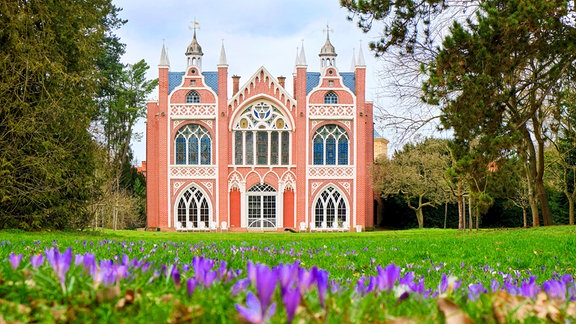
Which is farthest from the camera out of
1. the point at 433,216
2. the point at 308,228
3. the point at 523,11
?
the point at 433,216

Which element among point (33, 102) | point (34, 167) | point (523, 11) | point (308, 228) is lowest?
point (308, 228)

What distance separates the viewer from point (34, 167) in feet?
71.9

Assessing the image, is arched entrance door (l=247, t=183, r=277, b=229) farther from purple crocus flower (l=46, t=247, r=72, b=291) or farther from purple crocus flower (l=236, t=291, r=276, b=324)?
purple crocus flower (l=236, t=291, r=276, b=324)

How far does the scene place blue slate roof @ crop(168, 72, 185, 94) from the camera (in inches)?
1683

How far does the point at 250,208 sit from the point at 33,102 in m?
21.2

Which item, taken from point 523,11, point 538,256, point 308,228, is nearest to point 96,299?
point 538,256

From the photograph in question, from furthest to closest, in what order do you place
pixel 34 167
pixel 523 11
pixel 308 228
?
1. pixel 308 228
2. pixel 34 167
3. pixel 523 11

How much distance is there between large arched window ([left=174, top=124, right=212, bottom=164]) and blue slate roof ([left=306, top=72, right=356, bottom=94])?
292 inches

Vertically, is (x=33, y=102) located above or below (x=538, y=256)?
above

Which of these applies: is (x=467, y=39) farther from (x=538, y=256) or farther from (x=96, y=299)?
(x=96, y=299)

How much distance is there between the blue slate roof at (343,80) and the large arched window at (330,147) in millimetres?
2963

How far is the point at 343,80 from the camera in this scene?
43781 mm

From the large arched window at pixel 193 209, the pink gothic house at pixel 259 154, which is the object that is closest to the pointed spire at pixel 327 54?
the pink gothic house at pixel 259 154

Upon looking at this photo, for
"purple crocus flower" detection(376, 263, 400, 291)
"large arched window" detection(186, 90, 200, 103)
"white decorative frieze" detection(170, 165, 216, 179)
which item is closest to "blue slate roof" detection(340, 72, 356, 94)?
"large arched window" detection(186, 90, 200, 103)
